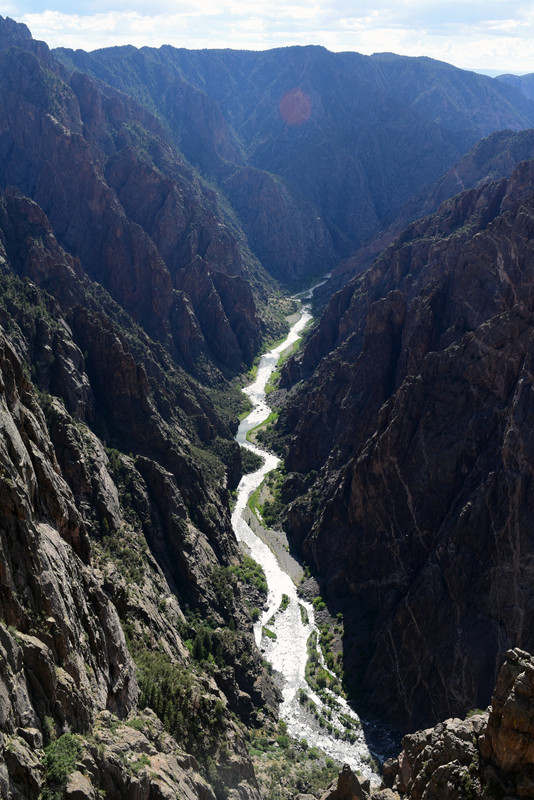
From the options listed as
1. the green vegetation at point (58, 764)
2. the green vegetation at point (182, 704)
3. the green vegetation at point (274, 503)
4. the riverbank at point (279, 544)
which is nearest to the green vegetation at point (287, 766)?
the green vegetation at point (182, 704)

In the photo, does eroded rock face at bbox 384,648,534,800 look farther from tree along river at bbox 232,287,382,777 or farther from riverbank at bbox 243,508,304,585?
riverbank at bbox 243,508,304,585

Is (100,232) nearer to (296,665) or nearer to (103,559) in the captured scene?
(296,665)

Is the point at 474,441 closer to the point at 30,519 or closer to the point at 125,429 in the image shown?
the point at 125,429

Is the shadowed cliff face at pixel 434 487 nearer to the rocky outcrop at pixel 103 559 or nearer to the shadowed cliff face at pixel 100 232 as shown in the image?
the rocky outcrop at pixel 103 559

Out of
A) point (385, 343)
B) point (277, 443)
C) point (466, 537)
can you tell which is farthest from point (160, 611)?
point (277, 443)

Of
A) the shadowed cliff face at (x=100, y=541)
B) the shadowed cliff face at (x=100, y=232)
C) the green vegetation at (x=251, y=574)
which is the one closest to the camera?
the shadowed cliff face at (x=100, y=541)

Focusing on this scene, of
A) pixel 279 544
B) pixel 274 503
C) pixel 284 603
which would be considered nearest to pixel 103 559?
pixel 284 603

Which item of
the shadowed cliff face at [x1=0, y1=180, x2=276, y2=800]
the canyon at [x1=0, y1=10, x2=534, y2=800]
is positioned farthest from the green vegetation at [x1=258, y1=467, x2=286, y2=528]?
the shadowed cliff face at [x1=0, y1=180, x2=276, y2=800]
